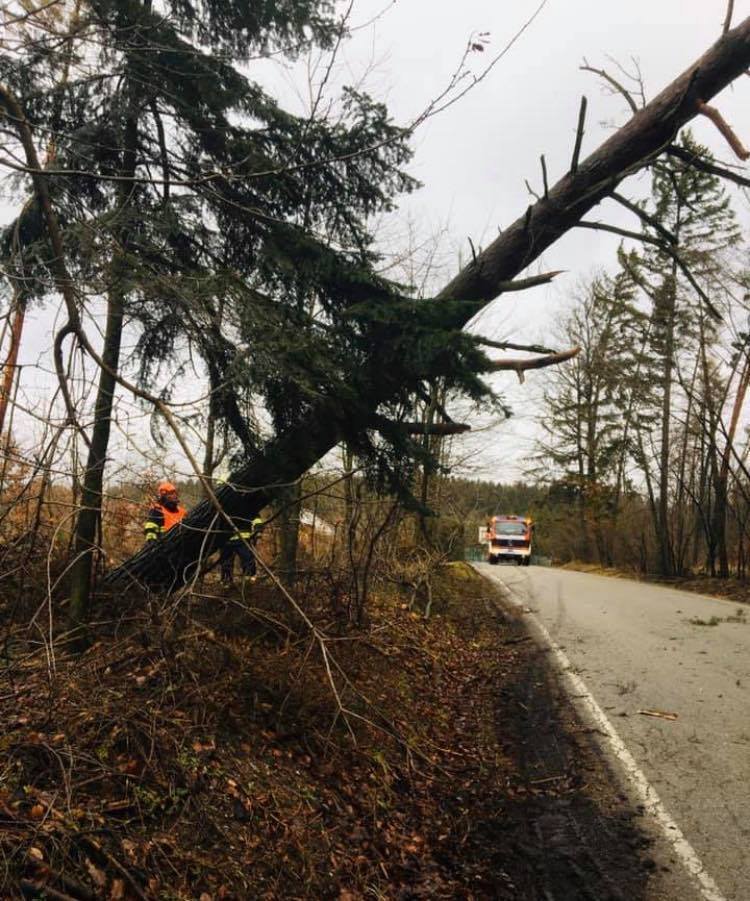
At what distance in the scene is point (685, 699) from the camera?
6949 millimetres

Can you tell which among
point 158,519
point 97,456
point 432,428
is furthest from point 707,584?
point 97,456

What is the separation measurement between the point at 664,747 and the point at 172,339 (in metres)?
5.83

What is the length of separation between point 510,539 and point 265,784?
33.2m

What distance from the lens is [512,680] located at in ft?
27.2

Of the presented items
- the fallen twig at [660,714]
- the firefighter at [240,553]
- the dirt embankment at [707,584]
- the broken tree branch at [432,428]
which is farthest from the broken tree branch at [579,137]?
the dirt embankment at [707,584]

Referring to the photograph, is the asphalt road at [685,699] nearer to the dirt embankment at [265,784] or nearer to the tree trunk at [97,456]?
the dirt embankment at [265,784]

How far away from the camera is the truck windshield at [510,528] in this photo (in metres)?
36.9

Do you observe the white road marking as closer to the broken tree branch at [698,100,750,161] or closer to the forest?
the forest

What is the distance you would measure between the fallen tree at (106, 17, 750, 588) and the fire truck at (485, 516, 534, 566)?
104 ft

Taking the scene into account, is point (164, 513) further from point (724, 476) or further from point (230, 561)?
point (724, 476)

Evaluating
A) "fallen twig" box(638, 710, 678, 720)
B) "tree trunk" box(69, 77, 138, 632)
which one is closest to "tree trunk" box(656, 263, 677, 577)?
"fallen twig" box(638, 710, 678, 720)

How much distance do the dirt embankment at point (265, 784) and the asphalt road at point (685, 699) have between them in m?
0.46

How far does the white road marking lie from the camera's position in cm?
378

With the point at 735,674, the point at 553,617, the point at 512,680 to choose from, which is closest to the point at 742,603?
the point at 553,617
